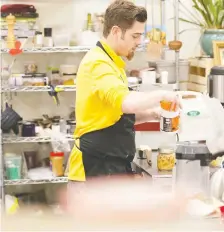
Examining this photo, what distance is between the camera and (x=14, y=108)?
406 centimetres

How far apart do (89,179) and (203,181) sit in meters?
0.54

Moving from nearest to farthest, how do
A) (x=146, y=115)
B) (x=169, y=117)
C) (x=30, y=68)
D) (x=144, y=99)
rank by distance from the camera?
(x=144, y=99) → (x=169, y=117) → (x=146, y=115) → (x=30, y=68)

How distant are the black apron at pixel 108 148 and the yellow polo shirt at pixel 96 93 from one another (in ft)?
0.09

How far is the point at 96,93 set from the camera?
1.95 metres

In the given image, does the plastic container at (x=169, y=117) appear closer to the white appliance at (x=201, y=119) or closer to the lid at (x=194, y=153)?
the white appliance at (x=201, y=119)

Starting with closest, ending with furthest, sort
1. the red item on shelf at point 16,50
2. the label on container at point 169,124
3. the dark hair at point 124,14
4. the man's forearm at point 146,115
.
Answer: the label on container at point 169,124 → the dark hair at point 124,14 → the man's forearm at point 146,115 → the red item on shelf at point 16,50

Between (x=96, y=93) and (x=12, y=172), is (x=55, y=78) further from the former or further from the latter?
(x=96, y=93)

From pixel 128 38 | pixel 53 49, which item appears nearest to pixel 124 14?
pixel 128 38

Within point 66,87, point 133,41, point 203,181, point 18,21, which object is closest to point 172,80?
point 66,87

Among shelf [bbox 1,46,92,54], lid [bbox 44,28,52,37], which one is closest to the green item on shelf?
shelf [bbox 1,46,92,54]

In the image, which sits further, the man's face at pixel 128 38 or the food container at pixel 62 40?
the food container at pixel 62 40

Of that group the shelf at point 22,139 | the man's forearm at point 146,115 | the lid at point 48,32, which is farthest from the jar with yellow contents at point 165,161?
the lid at point 48,32

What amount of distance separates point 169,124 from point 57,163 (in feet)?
6.35

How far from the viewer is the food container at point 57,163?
12.3 ft
